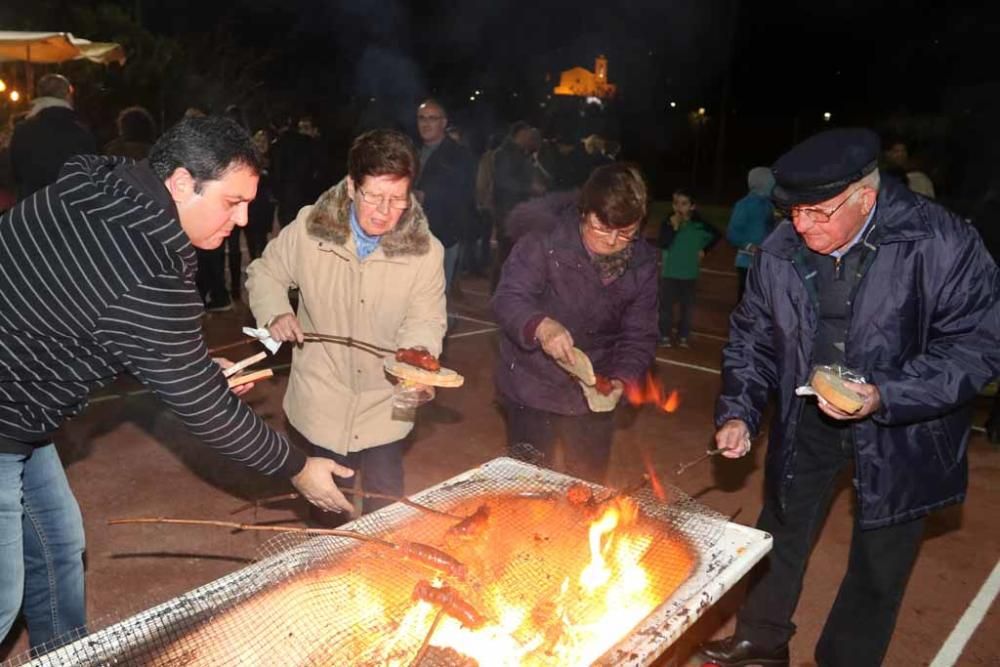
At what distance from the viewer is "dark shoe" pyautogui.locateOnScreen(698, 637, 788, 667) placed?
342 cm

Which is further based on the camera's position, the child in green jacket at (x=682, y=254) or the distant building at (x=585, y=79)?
the distant building at (x=585, y=79)

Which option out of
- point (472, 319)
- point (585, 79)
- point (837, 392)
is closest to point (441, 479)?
point (837, 392)

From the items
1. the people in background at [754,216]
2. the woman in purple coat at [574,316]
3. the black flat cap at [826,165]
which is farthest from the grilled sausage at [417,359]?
the people in background at [754,216]

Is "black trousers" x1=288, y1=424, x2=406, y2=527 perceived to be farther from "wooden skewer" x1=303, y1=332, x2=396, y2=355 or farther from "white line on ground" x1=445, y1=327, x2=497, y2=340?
"white line on ground" x1=445, y1=327, x2=497, y2=340

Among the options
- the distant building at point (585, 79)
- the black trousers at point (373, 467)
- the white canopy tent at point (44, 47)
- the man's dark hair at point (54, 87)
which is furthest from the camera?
the distant building at point (585, 79)

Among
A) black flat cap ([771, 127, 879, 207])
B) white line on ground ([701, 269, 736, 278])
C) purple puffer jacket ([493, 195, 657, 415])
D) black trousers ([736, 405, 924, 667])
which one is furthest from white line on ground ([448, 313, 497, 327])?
black flat cap ([771, 127, 879, 207])

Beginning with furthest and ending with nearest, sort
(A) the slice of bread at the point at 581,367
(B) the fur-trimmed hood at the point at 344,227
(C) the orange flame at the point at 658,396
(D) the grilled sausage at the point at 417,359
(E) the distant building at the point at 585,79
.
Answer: (E) the distant building at the point at 585,79, (C) the orange flame at the point at 658,396, (A) the slice of bread at the point at 581,367, (B) the fur-trimmed hood at the point at 344,227, (D) the grilled sausage at the point at 417,359

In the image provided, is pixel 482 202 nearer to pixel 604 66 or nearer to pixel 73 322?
pixel 73 322

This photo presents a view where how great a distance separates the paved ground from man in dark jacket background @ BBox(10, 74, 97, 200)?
1.90 metres

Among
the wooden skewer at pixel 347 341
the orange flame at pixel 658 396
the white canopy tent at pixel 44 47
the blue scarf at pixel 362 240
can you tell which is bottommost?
the orange flame at pixel 658 396

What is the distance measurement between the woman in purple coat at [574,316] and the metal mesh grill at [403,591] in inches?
28.6

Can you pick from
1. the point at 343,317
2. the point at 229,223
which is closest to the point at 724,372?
the point at 343,317

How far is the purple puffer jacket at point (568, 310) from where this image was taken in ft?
A: 11.5

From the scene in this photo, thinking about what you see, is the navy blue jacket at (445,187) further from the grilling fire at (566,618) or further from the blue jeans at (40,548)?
the grilling fire at (566,618)
